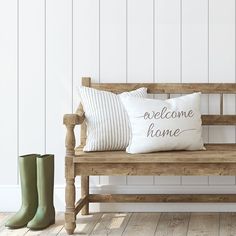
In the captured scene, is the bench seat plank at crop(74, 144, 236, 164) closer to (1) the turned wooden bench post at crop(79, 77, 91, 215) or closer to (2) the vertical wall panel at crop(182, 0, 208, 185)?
(1) the turned wooden bench post at crop(79, 77, 91, 215)

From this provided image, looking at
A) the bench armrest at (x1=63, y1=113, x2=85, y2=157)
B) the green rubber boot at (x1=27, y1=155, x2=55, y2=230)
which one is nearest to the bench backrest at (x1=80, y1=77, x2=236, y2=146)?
the green rubber boot at (x1=27, y1=155, x2=55, y2=230)

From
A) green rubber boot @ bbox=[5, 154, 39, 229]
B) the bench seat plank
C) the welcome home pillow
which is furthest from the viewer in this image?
green rubber boot @ bbox=[5, 154, 39, 229]

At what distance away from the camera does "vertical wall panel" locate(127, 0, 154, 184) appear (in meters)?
3.42

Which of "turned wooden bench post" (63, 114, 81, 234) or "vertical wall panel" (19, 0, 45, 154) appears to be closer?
"turned wooden bench post" (63, 114, 81, 234)

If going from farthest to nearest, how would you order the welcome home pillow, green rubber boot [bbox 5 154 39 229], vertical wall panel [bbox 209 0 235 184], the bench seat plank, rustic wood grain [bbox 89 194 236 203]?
vertical wall panel [bbox 209 0 235 184] < rustic wood grain [bbox 89 194 236 203] < green rubber boot [bbox 5 154 39 229] < the welcome home pillow < the bench seat plank

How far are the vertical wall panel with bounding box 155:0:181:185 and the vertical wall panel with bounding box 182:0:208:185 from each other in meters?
0.03

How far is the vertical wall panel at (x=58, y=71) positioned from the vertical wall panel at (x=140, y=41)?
351 mm

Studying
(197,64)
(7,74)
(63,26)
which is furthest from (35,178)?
(197,64)

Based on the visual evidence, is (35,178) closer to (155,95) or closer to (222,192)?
(155,95)

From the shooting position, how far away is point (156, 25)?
342 cm

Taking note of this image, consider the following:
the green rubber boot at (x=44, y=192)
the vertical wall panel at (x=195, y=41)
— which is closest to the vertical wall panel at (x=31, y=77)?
the green rubber boot at (x=44, y=192)

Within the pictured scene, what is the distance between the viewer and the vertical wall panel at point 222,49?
11.1 ft

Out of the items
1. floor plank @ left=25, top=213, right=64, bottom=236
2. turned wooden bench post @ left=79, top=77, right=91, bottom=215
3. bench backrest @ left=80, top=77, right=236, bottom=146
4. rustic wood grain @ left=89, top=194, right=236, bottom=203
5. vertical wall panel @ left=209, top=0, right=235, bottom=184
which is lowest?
floor plank @ left=25, top=213, right=64, bottom=236

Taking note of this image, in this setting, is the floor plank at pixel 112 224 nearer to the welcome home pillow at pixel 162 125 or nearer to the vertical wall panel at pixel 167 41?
the welcome home pillow at pixel 162 125
